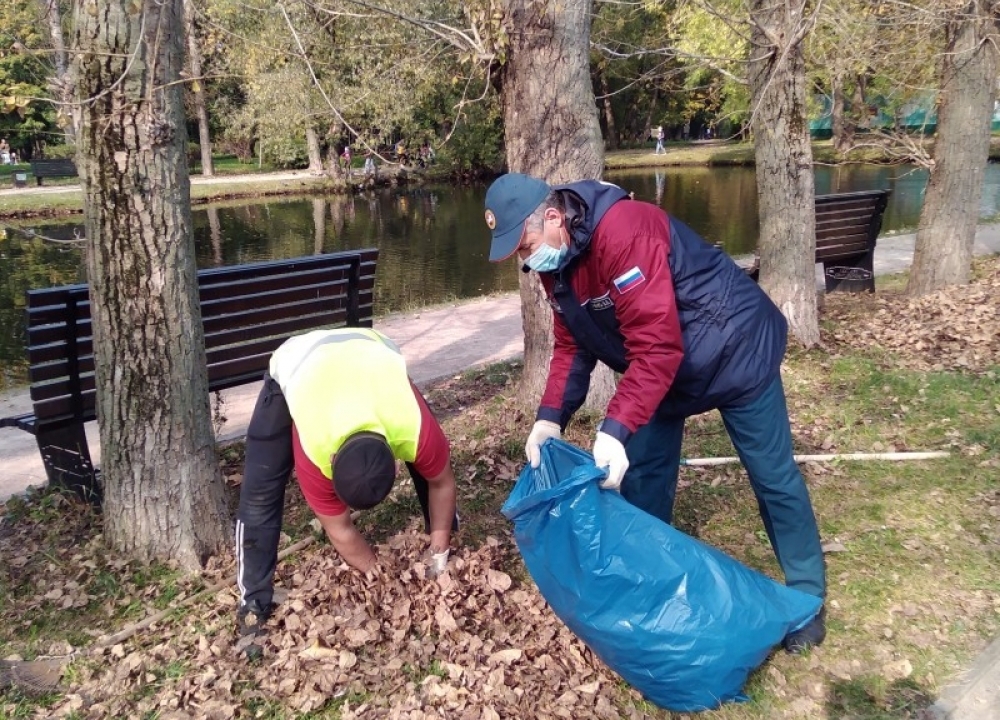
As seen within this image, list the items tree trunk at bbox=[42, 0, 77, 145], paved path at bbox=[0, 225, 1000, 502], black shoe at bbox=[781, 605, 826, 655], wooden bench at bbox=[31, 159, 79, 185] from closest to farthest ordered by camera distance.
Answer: black shoe at bbox=[781, 605, 826, 655], tree trunk at bbox=[42, 0, 77, 145], paved path at bbox=[0, 225, 1000, 502], wooden bench at bbox=[31, 159, 79, 185]

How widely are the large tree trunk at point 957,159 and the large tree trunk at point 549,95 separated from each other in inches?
193

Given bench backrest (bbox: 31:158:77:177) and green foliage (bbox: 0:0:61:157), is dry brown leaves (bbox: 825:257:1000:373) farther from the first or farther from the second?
bench backrest (bbox: 31:158:77:177)

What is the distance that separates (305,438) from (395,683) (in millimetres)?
924

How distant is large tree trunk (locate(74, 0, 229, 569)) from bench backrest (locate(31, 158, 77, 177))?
103ft

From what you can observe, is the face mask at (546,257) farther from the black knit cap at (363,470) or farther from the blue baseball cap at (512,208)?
the black knit cap at (363,470)

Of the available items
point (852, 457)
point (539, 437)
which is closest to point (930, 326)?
point (852, 457)

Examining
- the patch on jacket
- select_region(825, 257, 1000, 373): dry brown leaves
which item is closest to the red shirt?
the patch on jacket

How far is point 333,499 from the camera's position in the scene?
292 centimetres

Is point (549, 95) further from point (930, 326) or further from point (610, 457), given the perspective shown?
point (930, 326)

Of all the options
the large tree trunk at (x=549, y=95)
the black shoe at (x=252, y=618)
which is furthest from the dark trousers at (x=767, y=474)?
the large tree trunk at (x=549, y=95)

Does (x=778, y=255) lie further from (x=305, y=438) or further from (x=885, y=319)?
(x=305, y=438)

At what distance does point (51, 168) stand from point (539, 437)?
33.0 m

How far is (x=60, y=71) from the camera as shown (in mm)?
3258

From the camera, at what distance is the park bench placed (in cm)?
850
